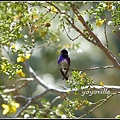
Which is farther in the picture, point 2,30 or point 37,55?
point 37,55

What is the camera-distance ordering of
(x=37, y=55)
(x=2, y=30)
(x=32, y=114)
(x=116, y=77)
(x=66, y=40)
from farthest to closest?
(x=37, y=55) < (x=116, y=77) < (x=66, y=40) < (x=32, y=114) < (x=2, y=30)

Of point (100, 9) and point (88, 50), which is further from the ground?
point (100, 9)

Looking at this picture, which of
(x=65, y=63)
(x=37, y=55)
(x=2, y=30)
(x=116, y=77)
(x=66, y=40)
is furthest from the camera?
(x=37, y=55)

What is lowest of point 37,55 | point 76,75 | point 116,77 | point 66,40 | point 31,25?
point 116,77

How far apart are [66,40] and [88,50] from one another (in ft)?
2.05

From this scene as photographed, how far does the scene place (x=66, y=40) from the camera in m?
3.22

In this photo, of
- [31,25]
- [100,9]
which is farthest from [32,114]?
[100,9]

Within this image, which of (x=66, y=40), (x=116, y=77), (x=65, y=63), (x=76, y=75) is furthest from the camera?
(x=116, y=77)

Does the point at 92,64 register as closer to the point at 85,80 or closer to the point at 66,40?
the point at 66,40

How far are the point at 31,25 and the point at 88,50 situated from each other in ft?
7.94

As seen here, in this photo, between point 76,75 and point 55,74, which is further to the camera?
point 55,74

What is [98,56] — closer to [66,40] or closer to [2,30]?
[66,40]

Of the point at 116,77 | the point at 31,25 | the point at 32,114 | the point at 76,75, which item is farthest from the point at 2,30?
the point at 116,77

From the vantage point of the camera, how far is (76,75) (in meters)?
1.19
